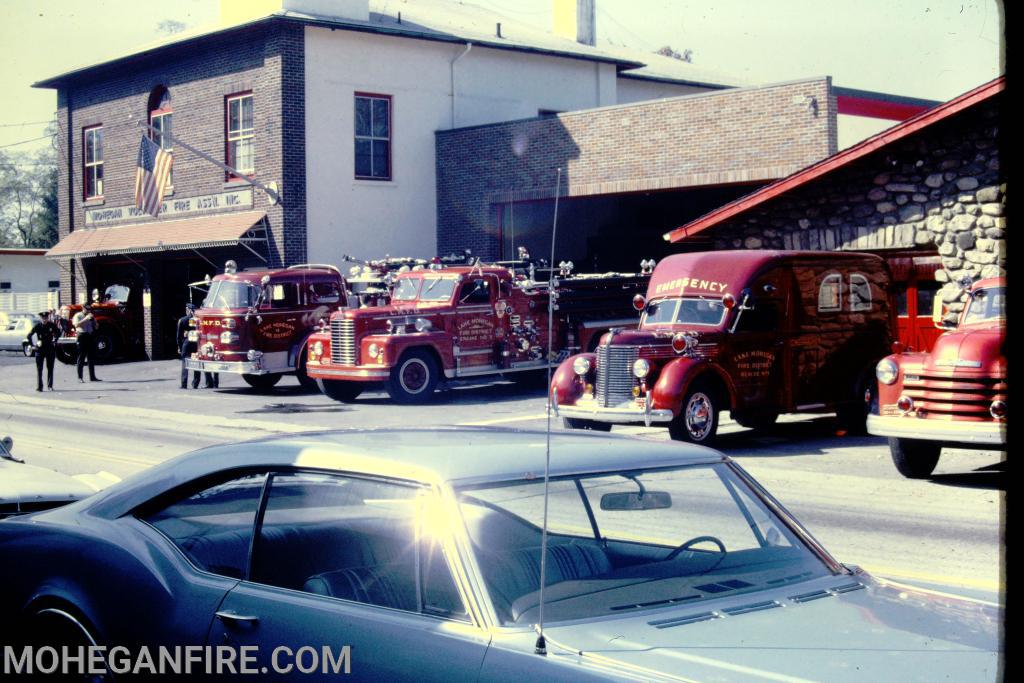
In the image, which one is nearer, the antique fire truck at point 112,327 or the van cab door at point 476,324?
the van cab door at point 476,324

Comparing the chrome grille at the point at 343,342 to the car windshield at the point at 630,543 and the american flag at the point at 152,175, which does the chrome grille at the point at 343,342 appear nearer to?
the american flag at the point at 152,175

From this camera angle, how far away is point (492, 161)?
3231 cm

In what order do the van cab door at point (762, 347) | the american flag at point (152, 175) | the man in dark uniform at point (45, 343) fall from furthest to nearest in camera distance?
1. the american flag at point (152, 175)
2. the man in dark uniform at point (45, 343)
3. the van cab door at point (762, 347)

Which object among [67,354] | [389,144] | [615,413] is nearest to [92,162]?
[67,354]

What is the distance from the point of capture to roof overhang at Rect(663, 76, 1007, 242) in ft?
63.3

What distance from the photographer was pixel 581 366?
16281mm

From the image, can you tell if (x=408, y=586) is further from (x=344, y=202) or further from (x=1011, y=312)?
(x=344, y=202)

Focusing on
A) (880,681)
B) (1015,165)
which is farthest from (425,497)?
(1015,165)

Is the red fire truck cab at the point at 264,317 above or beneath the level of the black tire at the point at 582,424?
above

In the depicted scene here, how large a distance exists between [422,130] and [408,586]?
3068 centimetres

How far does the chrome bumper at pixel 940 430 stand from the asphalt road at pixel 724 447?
403 millimetres

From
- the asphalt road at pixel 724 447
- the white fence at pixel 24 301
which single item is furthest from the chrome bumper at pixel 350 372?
the white fence at pixel 24 301

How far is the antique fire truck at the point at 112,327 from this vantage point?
117ft

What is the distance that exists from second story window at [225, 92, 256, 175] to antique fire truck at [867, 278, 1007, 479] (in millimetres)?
23009
